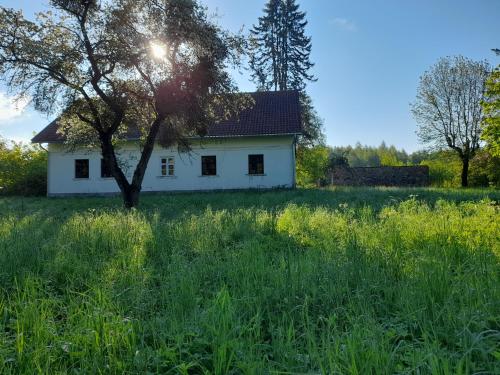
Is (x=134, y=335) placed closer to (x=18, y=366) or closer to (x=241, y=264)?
(x=18, y=366)

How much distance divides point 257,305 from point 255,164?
74.1ft

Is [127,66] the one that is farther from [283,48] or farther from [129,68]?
[283,48]

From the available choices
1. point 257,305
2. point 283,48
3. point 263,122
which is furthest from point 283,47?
point 257,305

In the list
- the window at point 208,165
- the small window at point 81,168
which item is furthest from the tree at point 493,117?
the small window at point 81,168

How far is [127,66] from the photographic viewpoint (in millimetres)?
14453

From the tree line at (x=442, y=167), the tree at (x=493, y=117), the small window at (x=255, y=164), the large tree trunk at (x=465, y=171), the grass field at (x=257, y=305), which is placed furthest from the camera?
the large tree trunk at (x=465, y=171)

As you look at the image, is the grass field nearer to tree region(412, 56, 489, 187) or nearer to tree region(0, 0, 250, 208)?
tree region(0, 0, 250, 208)

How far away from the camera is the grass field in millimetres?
2402

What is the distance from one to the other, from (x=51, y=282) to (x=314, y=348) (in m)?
3.33

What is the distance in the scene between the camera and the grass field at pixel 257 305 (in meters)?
2.40

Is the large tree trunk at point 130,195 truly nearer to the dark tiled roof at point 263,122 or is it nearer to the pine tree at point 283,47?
the dark tiled roof at point 263,122

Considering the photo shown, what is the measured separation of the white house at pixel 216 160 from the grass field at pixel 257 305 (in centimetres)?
1925

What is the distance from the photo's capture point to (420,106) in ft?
114

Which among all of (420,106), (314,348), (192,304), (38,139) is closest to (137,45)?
(192,304)
